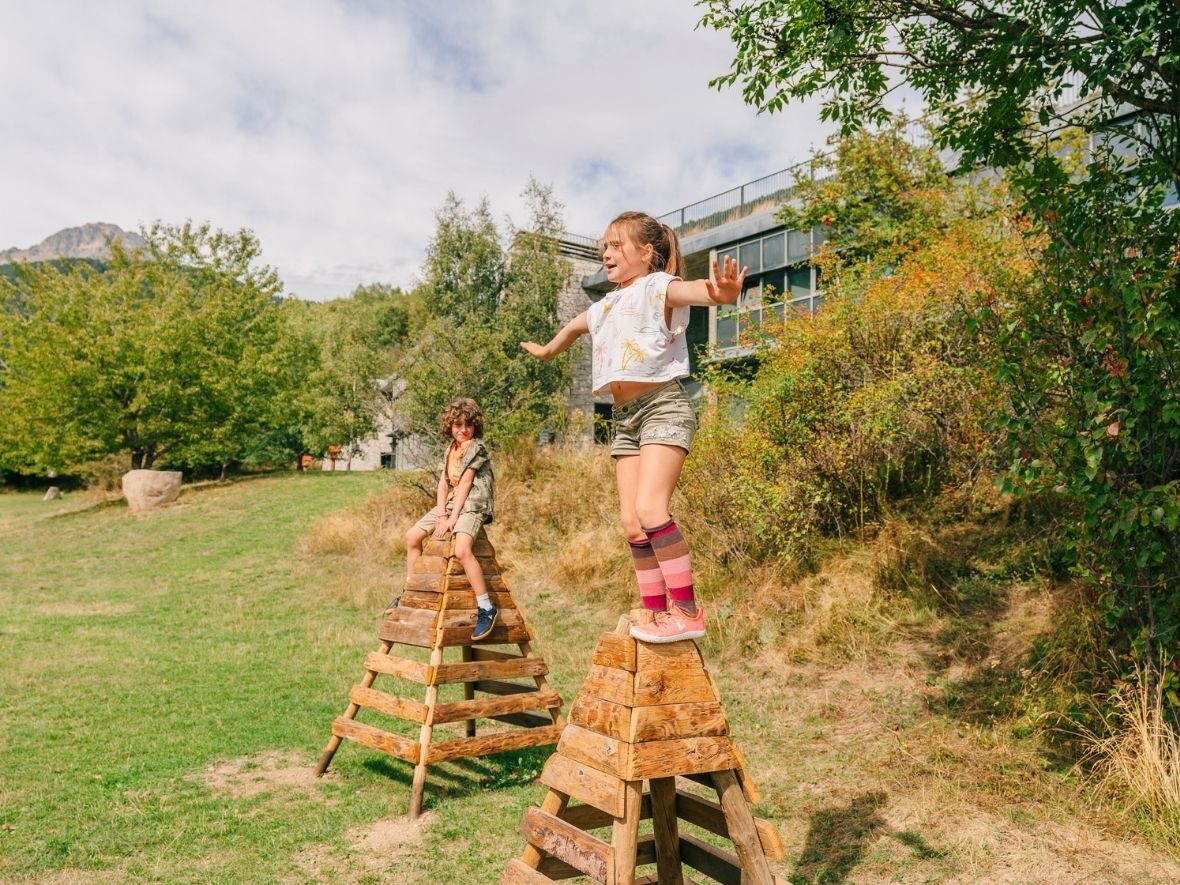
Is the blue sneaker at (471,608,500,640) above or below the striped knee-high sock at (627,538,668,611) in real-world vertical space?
below

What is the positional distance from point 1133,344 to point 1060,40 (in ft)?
6.08

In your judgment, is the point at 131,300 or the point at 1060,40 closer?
the point at 1060,40

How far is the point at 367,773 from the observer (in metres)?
6.73

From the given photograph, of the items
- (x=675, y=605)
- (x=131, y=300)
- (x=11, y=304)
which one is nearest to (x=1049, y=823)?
(x=675, y=605)

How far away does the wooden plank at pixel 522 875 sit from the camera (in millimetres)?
3340

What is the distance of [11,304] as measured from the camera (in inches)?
1267

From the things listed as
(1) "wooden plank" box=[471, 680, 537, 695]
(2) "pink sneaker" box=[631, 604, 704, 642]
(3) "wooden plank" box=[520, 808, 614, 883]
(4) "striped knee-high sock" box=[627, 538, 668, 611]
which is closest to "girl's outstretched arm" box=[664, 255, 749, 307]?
(4) "striped knee-high sock" box=[627, 538, 668, 611]

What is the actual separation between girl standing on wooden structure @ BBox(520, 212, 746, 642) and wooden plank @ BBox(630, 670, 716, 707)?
0.14 meters

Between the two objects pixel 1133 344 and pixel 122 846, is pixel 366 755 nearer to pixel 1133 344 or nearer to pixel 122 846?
pixel 122 846

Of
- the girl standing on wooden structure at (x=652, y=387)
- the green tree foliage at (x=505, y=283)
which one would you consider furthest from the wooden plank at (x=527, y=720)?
the green tree foliage at (x=505, y=283)

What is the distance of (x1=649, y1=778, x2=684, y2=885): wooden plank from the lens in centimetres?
357

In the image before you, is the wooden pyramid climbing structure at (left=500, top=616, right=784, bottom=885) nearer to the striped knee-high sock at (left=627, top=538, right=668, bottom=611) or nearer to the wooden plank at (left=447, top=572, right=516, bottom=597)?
the striped knee-high sock at (left=627, top=538, right=668, bottom=611)

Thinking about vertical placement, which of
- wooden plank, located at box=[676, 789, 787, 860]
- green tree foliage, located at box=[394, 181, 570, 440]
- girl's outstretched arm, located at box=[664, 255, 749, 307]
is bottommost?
wooden plank, located at box=[676, 789, 787, 860]

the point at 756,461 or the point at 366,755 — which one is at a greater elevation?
the point at 756,461
